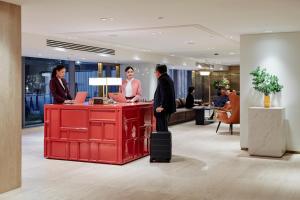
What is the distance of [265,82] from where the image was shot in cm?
825

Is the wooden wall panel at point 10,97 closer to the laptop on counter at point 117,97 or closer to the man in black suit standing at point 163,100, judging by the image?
the laptop on counter at point 117,97

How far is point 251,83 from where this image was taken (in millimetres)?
8695

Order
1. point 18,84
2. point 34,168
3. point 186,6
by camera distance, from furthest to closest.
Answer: point 34,168, point 186,6, point 18,84

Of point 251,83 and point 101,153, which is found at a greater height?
point 251,83

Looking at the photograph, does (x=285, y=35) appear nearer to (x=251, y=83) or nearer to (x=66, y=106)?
(x=251, y=83)

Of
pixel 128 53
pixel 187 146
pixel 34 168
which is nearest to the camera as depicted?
pixel 34 168

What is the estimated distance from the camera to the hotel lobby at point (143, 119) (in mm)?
5371

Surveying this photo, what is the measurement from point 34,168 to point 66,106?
1.25 meters

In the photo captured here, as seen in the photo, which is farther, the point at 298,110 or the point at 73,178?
the point at 298,110

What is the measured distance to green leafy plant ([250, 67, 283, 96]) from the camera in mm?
8156

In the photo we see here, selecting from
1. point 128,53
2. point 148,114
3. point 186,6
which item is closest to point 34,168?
point 148,114

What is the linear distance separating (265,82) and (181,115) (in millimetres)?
6406

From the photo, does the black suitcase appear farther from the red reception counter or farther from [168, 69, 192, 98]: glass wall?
[168, 69, 192, 98]: glass wall

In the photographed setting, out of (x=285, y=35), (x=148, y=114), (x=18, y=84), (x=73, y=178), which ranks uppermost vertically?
(x=285, y=35)
